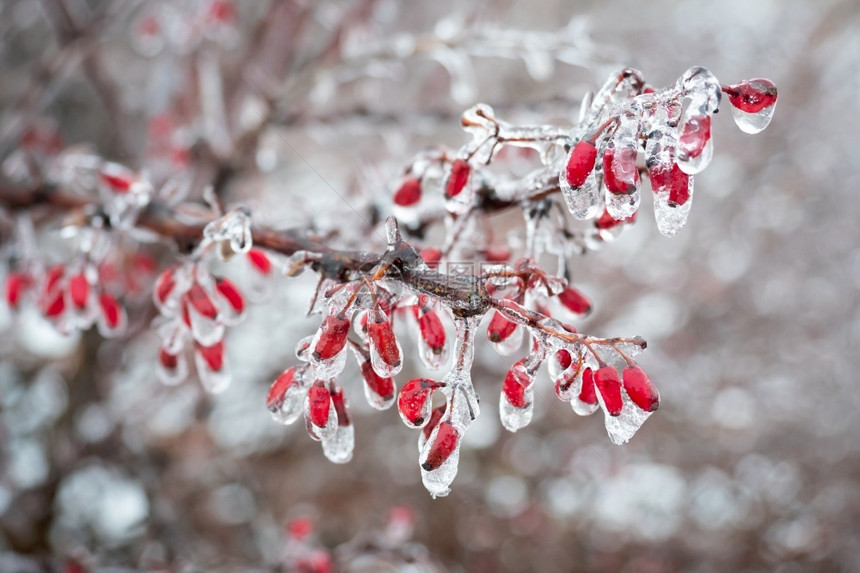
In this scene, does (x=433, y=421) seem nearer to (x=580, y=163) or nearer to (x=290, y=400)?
Answer: (x=290, y=400)

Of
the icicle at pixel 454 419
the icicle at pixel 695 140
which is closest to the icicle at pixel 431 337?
the icicle at pixel 454 419

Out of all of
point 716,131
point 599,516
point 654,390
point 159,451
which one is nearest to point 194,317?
point 654,390

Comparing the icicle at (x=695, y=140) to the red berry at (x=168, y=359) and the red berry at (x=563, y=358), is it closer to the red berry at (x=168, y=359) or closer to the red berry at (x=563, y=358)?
the red berry at (x=563, y=358)

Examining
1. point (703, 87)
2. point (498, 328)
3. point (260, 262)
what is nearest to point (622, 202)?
point (703, 87)

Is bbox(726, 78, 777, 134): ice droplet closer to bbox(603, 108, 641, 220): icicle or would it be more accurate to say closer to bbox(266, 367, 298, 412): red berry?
bbox(603, 108, 641, 220): icicle

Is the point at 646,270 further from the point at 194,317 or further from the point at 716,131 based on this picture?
the point at 194,317

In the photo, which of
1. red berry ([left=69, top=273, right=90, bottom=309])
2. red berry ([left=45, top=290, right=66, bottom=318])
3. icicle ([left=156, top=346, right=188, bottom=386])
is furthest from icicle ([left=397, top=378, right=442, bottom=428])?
red berry ([left=45, top=290, right=66, bottom=318])
